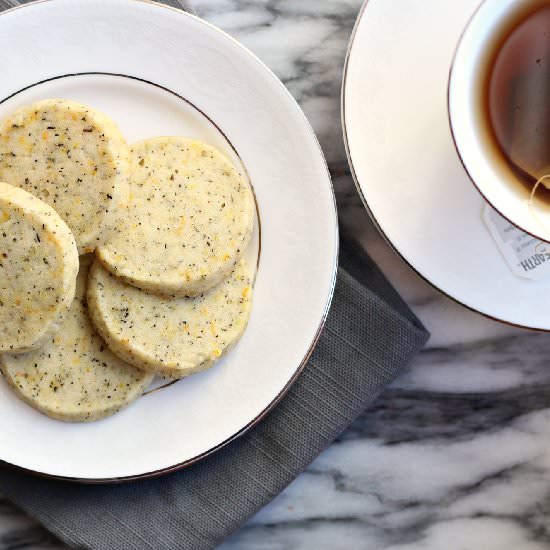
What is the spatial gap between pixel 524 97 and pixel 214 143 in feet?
1.90

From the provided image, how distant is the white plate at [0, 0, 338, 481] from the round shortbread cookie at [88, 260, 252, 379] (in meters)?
0.05

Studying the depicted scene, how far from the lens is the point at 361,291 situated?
148 centimetres

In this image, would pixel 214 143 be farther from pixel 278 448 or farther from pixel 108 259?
pixel 278 448

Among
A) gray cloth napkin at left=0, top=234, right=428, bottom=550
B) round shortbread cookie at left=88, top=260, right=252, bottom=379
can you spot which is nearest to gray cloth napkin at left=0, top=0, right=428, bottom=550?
gray cloth napkin at left=0, top=234, right=428, bottom=550

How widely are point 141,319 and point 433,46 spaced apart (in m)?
0.73

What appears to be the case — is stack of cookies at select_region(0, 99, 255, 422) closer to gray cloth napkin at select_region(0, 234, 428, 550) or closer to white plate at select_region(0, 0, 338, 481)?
white plate at select_region(0, 0, 338, 481)

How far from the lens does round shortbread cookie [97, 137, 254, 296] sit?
1.32m

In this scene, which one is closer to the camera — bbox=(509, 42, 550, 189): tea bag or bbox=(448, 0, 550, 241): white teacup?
bbox=(448, 0, 550, 241): white teacup

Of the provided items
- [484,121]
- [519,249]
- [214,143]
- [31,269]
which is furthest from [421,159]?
[31,269]

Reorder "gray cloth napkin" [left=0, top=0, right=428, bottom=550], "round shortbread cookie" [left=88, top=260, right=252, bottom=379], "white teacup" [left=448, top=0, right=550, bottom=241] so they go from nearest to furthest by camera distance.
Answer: "white teacup" [left=448, top=0, right=550, bottom=241], "round shortbread cookie" [left=88, top=260, right=252, bottom=379], "gray cloth napkin" [left=0, top=0, right=428, bottom=550]

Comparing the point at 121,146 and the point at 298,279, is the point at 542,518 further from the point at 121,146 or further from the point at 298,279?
the point at 121,146

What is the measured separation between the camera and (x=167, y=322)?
1356 mm

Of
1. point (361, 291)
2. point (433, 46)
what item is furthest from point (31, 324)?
point (433, 46)

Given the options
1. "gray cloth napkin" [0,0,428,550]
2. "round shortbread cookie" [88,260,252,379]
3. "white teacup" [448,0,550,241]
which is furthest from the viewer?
"gray cloth napkin" [0,0,428,550]
